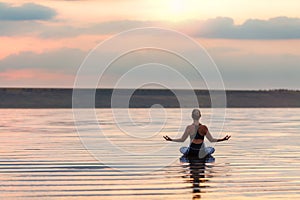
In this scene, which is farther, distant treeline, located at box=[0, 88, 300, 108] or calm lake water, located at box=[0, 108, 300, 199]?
distant treeline, located at box=[0, 88, 300, 108]

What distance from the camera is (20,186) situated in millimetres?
21391

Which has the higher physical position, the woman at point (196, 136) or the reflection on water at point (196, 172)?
the woman at point (196, 136)

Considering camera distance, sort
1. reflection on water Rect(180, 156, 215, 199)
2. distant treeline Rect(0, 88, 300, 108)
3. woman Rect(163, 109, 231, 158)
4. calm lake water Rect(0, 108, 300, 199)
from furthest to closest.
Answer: distant treeline Rect(0, 88, 300, 108) < woman Rect(163, 109, 231, 158) < reflection on water Rect(180, 156, 215, 199) < calm lake water Rect(0, 108, 300, 199)

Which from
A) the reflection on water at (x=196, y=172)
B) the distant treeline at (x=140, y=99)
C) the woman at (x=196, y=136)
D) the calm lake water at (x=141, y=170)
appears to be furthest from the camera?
the distant treeline at (x=140, y=99)

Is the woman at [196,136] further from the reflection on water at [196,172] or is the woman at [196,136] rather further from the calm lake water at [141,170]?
the calm lake water at [141,170]

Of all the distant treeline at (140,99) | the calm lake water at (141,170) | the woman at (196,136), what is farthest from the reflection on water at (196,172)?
the distant treeline at (140,99)

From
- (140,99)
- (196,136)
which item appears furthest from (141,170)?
(140,99)

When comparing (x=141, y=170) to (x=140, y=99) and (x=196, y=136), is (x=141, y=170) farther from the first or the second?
(x=140, y=99)

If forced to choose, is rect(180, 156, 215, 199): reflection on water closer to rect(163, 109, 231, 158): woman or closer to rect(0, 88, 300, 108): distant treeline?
rect(163, 109, 231, 158): woman

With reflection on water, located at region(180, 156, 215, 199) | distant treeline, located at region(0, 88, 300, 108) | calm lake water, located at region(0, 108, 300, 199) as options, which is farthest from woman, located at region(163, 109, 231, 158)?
distant treeline, located at region(0, 88, 300, 108)

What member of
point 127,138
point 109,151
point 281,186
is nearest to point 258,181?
point 281,186

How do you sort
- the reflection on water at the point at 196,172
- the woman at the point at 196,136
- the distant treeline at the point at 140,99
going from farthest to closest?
the distant treeline at the point at 140,99
the woman at the point at 196,136
the reflection on water at the point at 196,172

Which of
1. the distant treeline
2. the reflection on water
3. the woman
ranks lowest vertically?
the reflection on water

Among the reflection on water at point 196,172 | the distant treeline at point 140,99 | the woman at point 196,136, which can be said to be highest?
the distant treeline at point 140,99
